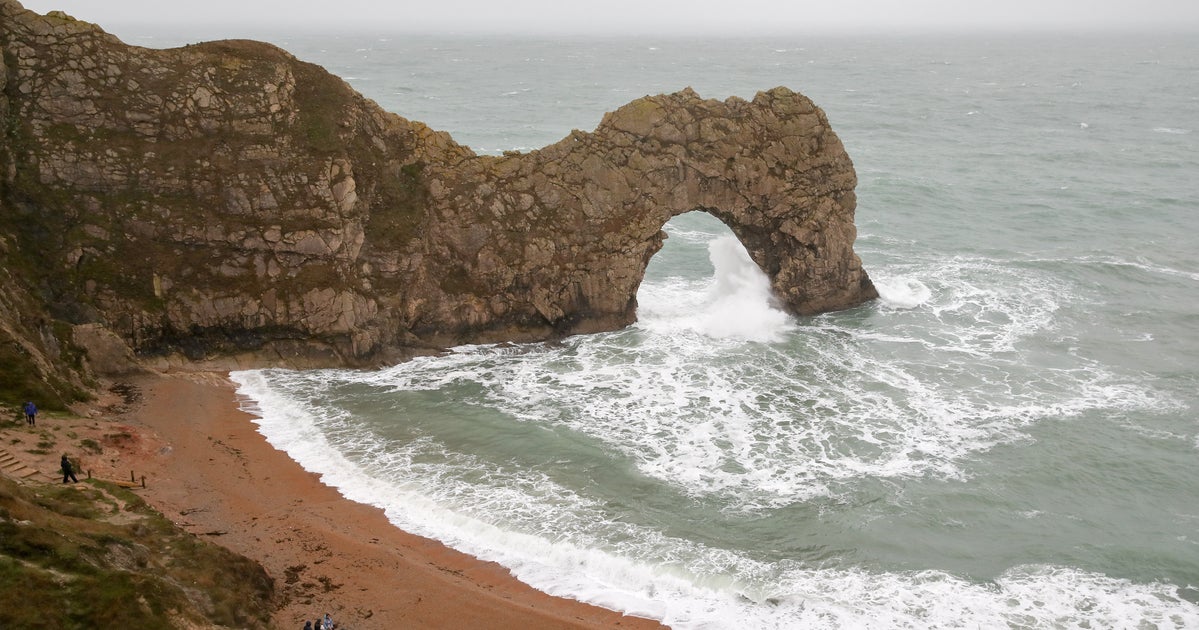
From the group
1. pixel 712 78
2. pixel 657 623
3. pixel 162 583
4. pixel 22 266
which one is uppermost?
pixel 712 78

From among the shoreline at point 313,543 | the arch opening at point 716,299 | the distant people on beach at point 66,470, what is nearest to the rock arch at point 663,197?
the arch opening at point 716,299

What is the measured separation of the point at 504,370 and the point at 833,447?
17.0 m

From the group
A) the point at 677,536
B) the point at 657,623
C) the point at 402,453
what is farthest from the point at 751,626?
the point at 402,453

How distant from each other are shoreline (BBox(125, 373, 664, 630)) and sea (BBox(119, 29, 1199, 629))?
92 cm

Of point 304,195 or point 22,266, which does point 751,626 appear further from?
point 22,266

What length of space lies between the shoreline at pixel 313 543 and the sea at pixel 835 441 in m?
0.92

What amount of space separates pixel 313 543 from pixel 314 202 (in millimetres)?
20244

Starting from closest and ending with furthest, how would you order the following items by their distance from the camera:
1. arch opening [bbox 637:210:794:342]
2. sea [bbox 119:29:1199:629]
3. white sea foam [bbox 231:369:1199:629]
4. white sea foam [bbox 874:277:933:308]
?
white sea foam [bbox 231:369:1199:629]
sea [bbox 119:29:1199:629]
arch opening [bbox 637:210:794:342]
white sea foam [bbox 874:277:933:308]

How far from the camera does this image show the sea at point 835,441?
3189 centimetres

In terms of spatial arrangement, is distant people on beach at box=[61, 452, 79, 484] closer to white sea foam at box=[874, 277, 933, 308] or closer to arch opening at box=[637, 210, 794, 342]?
arch opening at box=[637, 210, 794, 342]

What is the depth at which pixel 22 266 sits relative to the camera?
42312 millimetres

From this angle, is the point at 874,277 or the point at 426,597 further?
the point at 874,277

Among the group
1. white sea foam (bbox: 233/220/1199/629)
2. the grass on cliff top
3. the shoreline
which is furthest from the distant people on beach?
white sea foam (bbox: 233/220/1199/629)

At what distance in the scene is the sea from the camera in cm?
3189
